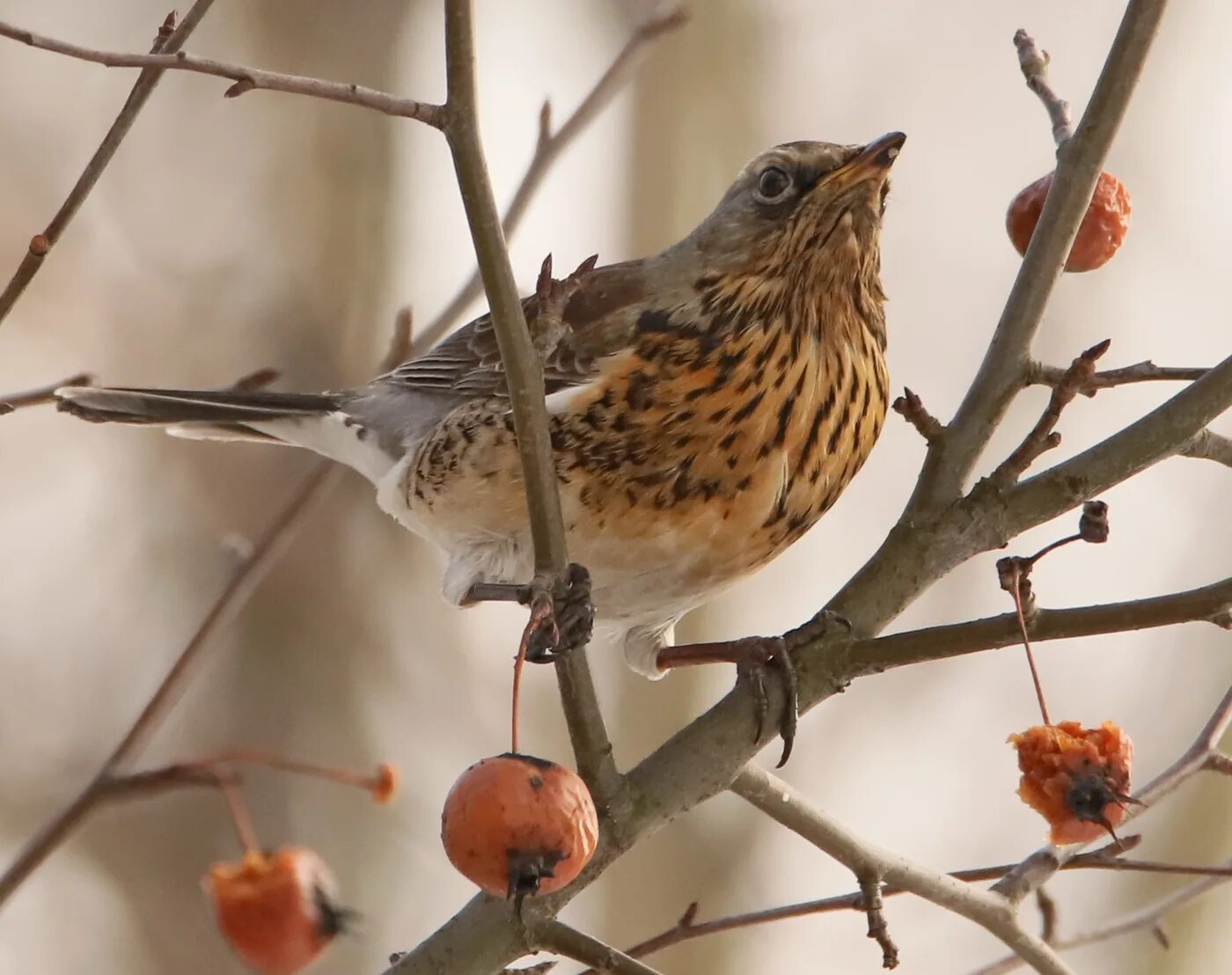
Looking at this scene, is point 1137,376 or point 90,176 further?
point 1137,376

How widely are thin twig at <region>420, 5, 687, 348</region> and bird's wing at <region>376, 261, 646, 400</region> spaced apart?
0.09 m

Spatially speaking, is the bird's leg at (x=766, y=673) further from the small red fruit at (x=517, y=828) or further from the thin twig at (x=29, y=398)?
the thin twig at (x=29, y=398)

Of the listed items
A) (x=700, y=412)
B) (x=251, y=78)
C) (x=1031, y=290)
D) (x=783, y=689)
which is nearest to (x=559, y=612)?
(x=783, y=689)

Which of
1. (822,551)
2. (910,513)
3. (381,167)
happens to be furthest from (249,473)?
(910,513)

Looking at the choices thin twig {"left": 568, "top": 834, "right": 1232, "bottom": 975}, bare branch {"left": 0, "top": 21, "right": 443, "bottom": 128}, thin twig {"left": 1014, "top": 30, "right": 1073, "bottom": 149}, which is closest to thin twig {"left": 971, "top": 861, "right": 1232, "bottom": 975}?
thin twig {"left": 568, "top": 834, "right": 1232, "bottom": 975}

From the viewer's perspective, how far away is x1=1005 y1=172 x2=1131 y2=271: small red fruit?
7.50 feet

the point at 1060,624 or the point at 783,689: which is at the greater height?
the point at 783,689

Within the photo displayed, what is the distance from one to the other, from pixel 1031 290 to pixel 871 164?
634 mm

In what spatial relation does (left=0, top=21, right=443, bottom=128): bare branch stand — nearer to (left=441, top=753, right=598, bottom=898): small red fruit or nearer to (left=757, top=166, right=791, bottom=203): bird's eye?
(left=441, top=753, right=598, bottom=898): small red fruit

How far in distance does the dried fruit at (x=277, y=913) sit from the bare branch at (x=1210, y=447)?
4.29 ft

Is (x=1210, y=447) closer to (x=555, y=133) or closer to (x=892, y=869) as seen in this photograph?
(x=892, y=869)

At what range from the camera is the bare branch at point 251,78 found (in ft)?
5.08

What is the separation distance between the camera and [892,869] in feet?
7.15

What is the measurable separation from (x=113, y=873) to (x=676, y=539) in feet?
11.4
